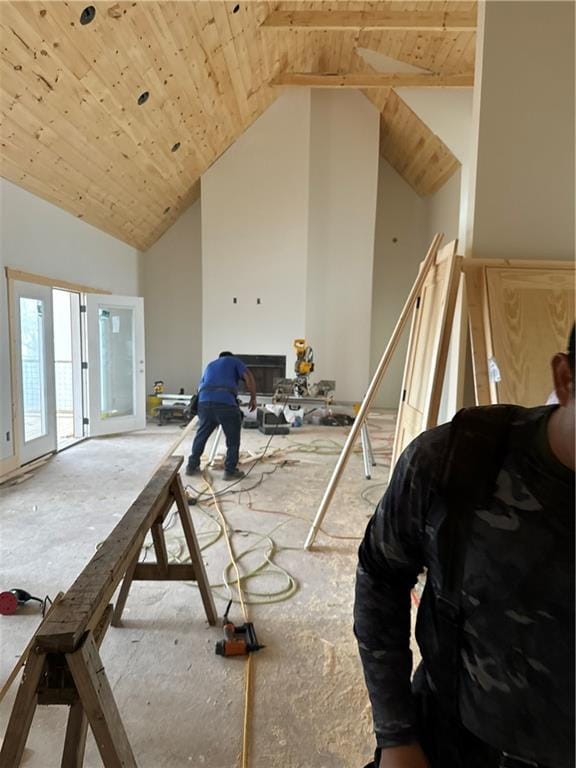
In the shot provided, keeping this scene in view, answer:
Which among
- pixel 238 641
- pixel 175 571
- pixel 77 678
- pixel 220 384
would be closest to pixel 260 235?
pixel 220 384

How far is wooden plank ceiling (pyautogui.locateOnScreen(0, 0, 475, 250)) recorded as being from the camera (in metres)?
3.20

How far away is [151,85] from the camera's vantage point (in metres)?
4.10

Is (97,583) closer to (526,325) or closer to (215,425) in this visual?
(526,325)

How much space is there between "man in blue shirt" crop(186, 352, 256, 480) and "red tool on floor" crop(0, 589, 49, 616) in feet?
7.29

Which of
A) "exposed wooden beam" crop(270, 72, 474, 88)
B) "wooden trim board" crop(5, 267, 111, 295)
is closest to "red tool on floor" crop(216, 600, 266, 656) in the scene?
"wooden trim board" crop(5, 267, 111, 295)

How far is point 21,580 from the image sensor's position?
101 inches

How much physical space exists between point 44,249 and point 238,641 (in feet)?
15.2

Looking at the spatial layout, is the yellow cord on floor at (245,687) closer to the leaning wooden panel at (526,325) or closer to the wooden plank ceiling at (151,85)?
the leaning wooden panel at (526,325)

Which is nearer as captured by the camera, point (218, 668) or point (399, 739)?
point (399, 739)

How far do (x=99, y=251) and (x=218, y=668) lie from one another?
19.4 ft

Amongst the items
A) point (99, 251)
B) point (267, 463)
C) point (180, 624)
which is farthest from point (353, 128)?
point (180, 624)

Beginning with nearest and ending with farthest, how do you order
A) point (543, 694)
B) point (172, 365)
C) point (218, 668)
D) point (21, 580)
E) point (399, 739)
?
1. point (543, 694)
2. point (399, 739)
3. point (218, 668)
4. point (21, 580)
5. point (172, 365)

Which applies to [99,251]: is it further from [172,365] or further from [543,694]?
[543,694]

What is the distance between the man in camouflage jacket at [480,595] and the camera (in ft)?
2.10
